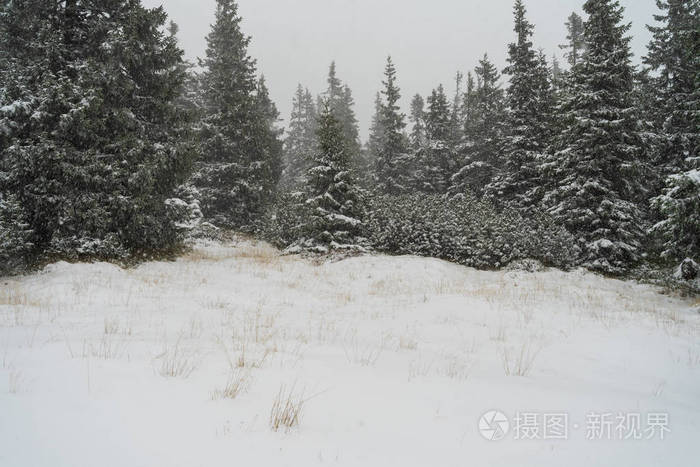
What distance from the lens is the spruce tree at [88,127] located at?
11.3 metres

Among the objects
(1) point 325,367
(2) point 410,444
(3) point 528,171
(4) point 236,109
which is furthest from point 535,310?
(4) point 236,109

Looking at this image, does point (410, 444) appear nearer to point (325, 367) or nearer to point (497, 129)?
point (325, 367)

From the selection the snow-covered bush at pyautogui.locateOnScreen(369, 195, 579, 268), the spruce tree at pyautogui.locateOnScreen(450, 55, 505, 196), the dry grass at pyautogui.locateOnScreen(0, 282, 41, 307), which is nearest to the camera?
the dry grass at pyautogui.locateOnScreen(0, 282, 41, 307)

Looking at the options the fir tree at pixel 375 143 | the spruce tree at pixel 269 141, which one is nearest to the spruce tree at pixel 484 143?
the fir tree at pixel 375 143

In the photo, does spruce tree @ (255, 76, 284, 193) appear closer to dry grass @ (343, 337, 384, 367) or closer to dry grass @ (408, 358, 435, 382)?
dry grass @ (343, 337, 384, 367)

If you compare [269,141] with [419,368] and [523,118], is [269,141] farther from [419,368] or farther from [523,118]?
[419,368]

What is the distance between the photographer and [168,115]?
14781 mm

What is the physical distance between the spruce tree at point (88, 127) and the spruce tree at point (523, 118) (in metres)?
18.6

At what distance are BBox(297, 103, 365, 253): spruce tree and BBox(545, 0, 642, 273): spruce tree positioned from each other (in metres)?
9.14

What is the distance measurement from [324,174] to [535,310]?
40.7ft

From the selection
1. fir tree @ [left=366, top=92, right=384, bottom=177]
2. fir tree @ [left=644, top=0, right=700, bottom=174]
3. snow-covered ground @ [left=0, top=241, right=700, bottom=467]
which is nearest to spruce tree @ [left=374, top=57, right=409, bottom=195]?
fir tree @ [left=366, top=92, right=384, bottom=177]

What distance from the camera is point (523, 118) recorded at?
23312 mm

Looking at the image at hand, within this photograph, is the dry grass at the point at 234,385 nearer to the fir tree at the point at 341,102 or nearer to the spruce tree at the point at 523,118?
the spruce tree at the point at 523,118

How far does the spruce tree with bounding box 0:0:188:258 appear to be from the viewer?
1129cm
